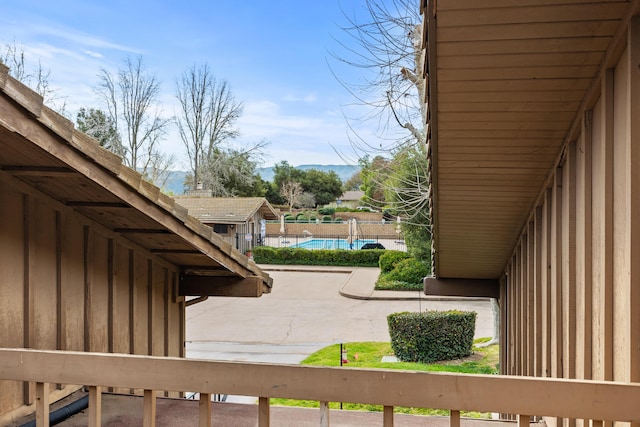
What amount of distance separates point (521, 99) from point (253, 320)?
11.3 m

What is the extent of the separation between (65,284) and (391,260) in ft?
53.7

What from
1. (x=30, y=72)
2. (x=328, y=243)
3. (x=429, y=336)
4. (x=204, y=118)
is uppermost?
(x=204, y=118)

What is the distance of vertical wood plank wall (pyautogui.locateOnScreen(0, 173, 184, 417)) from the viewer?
2559 mm

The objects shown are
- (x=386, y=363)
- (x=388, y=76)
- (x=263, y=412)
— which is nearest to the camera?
(x=263, y=412)

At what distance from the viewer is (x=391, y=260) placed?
1866cm

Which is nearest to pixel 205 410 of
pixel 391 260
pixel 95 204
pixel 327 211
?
pixel 95 204

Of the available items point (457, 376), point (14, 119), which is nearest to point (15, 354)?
point (14, 119)

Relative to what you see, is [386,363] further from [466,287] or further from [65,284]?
[65,284]

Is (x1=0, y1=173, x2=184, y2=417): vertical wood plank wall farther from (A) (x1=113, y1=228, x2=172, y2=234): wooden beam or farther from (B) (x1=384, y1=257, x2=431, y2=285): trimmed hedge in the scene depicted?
(B) (x1=384, y1=257, x2=431, y2=285): trimmed hedge

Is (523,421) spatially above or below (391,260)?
above

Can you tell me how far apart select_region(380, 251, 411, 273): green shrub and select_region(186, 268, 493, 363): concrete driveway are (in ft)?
6.55

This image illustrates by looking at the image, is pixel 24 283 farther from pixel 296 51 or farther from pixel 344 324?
pixel 296 51

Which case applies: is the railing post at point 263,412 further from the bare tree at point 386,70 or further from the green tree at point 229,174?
the green tree at point 229,174

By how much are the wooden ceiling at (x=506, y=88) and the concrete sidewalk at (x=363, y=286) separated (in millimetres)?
9181
